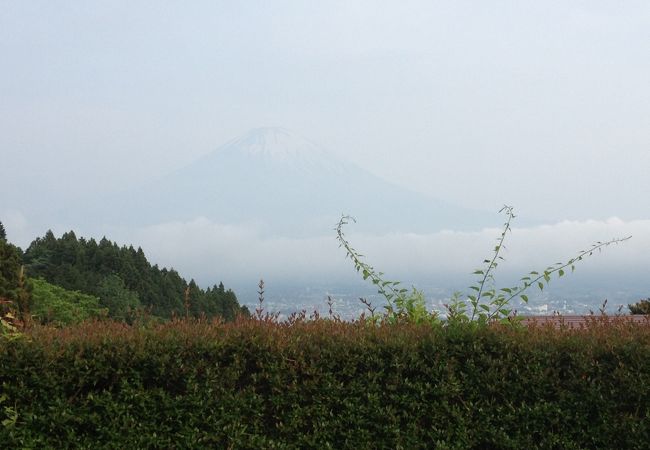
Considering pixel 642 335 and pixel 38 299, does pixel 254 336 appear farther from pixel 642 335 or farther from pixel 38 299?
pixel 38 299

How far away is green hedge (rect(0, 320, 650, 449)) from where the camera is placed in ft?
20.6

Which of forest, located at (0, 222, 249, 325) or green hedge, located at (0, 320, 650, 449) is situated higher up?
forest, located at (0, 222, 249, 325)

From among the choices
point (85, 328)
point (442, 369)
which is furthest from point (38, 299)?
point (442, 369)

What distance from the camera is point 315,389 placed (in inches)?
252

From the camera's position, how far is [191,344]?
651cm

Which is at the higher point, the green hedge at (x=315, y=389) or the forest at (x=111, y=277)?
the forest at (x=111, y=277)

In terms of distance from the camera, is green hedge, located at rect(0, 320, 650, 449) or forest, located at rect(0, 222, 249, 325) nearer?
green hedge, located at rect(0, 320, 650, 449)

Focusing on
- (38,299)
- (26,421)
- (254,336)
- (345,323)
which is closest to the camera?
(26,421)

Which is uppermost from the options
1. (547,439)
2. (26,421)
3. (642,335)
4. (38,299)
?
(38,299)

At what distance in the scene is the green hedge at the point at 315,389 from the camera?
627cm

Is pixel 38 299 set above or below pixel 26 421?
above

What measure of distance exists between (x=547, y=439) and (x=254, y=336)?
2816mm

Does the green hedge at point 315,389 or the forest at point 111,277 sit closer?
the green hedge at point 315,389

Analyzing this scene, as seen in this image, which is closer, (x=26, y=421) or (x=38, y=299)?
(x=26, y=421)
